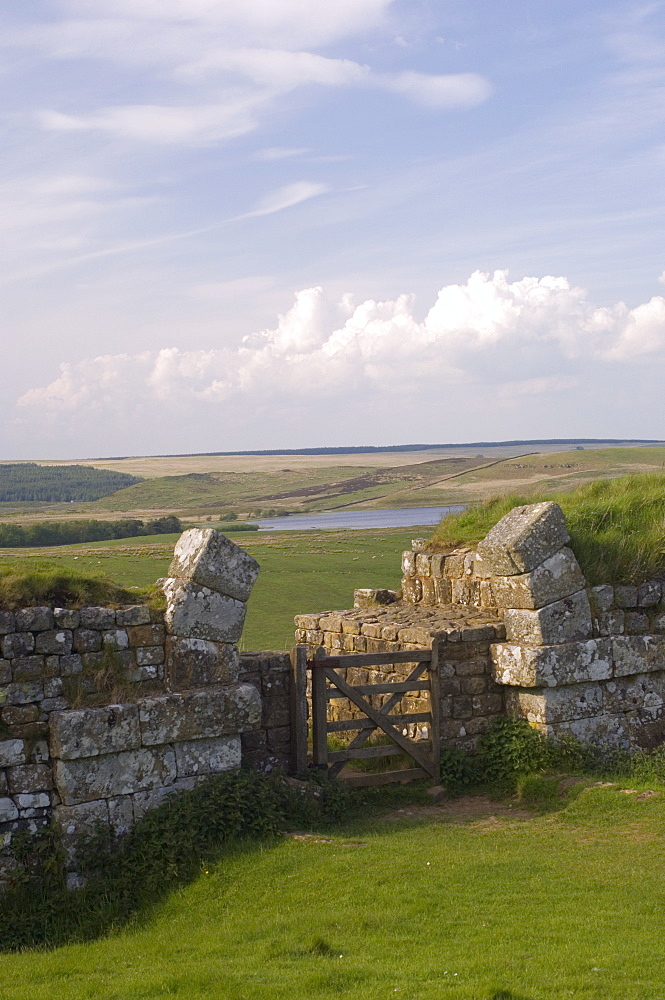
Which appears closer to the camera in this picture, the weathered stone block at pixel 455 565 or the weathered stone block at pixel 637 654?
the weathered stone block at pixel 637 654

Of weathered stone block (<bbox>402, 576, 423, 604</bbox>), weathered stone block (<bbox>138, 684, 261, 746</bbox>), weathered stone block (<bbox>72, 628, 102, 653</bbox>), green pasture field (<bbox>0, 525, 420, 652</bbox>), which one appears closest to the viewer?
weathered stone block (<bbox>72, 628, 102, 653</bbox>)

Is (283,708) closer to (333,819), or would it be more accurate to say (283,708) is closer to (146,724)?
(333,819)

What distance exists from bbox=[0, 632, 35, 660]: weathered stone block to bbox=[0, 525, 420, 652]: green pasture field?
7.58 metres

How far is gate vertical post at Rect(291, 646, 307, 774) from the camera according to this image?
10555 mm

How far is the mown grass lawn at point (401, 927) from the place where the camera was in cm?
598

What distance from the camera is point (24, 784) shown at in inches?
340

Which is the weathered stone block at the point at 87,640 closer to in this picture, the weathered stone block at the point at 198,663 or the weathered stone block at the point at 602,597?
the weathered stone block at the point at 198,663

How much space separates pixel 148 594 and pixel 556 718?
5.41m

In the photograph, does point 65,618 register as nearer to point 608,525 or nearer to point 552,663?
point 552,663

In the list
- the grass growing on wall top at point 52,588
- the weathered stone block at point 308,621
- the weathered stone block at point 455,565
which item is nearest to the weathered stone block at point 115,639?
the grass growing on wall top at point 52,588

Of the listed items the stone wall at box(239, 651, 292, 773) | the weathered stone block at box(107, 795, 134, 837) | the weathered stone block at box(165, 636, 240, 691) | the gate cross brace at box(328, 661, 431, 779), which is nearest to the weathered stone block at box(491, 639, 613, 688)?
the gate cross brace at box(328, 661, 431, 779)

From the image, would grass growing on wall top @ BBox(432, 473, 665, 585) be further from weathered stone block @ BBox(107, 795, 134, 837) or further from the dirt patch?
weathered stone block @ BBox(107, 795, 134, 837)

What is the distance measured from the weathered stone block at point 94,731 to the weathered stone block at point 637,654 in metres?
6.40

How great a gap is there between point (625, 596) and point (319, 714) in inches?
177
